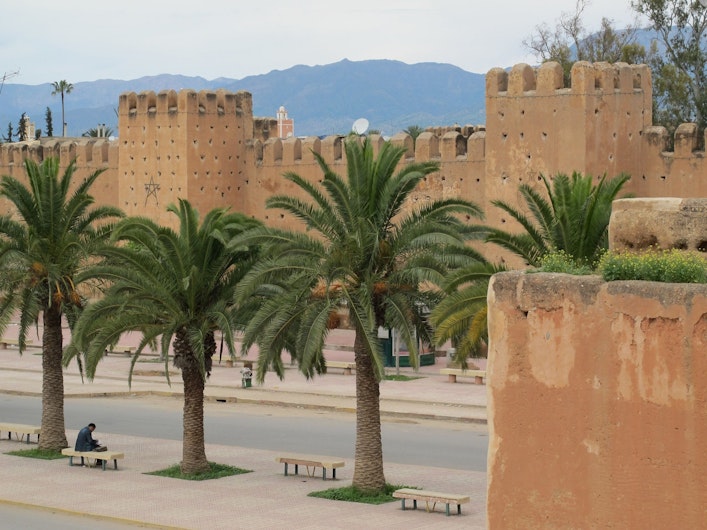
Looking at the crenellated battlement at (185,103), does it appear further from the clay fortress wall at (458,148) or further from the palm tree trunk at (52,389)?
the palm tree trunk at (52,389)

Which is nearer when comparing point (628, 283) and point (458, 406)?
point (628, 283)

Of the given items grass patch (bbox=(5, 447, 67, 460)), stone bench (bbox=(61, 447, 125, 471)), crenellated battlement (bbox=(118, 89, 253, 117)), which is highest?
crenellated battlement (bbox=(118, 89, 253, 117))

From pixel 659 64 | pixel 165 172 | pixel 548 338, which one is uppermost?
pixel 659 64

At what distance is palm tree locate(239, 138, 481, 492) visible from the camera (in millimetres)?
20422

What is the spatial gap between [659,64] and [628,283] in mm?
36055

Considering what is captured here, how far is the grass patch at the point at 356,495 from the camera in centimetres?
2083

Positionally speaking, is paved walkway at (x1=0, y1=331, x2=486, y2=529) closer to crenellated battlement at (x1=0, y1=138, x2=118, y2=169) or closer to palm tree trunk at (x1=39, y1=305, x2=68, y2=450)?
palm tree trunk at (x1=39, y1=305, x2=68, y2=450)

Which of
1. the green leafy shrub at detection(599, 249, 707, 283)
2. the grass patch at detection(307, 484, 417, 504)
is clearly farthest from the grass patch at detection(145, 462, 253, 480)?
the green leafy shrub at detection(599, 249, 707, 283)

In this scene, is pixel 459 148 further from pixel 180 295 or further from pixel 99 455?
pixel 99 455

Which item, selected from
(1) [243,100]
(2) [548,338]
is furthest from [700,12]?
(2) [548,338]

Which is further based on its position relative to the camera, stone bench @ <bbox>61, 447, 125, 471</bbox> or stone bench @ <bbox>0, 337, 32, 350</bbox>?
stone bench @ <bbox>0, 337, 32, 350</bbox>

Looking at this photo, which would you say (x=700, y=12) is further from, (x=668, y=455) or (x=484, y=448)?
(x=668, y=455)

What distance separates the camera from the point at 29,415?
30078 mm

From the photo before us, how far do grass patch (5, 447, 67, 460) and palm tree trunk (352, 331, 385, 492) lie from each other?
638 cm
